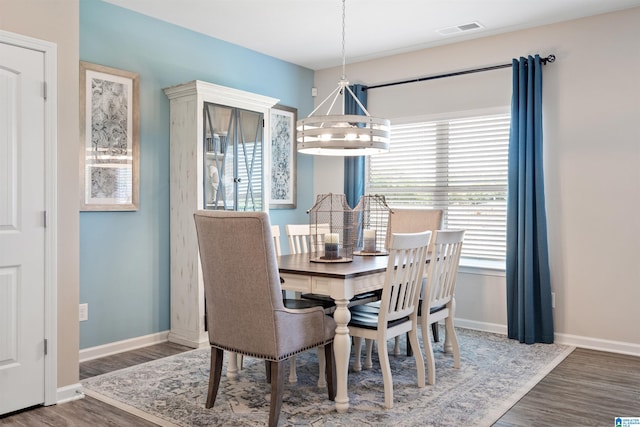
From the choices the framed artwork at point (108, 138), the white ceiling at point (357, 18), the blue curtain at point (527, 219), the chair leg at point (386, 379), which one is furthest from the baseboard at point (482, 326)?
the framed artwork at point (108, 138)

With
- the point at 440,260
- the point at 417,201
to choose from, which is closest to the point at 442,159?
the point at 417,201

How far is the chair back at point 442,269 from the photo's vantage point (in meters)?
3.21

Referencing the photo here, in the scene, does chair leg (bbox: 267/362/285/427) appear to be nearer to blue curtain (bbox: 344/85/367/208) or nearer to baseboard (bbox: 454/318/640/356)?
baseboard (bbox: 454/318/640/356)

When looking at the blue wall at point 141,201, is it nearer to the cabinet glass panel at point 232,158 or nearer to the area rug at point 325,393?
the cabinet glass panel at point 232,158

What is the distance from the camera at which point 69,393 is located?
2.99m

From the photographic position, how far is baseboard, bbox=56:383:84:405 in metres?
2.95

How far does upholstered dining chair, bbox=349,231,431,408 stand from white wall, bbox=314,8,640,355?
5.62 ft

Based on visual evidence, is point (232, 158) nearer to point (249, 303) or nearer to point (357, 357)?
point (357, 357)

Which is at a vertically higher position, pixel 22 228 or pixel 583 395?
Answer: pixel 22 228

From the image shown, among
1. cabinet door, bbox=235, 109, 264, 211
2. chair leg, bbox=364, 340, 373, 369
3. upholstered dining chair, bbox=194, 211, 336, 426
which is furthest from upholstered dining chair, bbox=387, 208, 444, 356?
upholstered dining chair, bbox=194, 211, 336, 426

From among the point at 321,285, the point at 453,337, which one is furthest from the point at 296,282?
the point at 453,337

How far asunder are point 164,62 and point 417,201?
8.47 feet

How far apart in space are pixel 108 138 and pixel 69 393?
1798 mm

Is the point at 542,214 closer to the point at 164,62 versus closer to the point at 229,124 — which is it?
the point at 229,124
